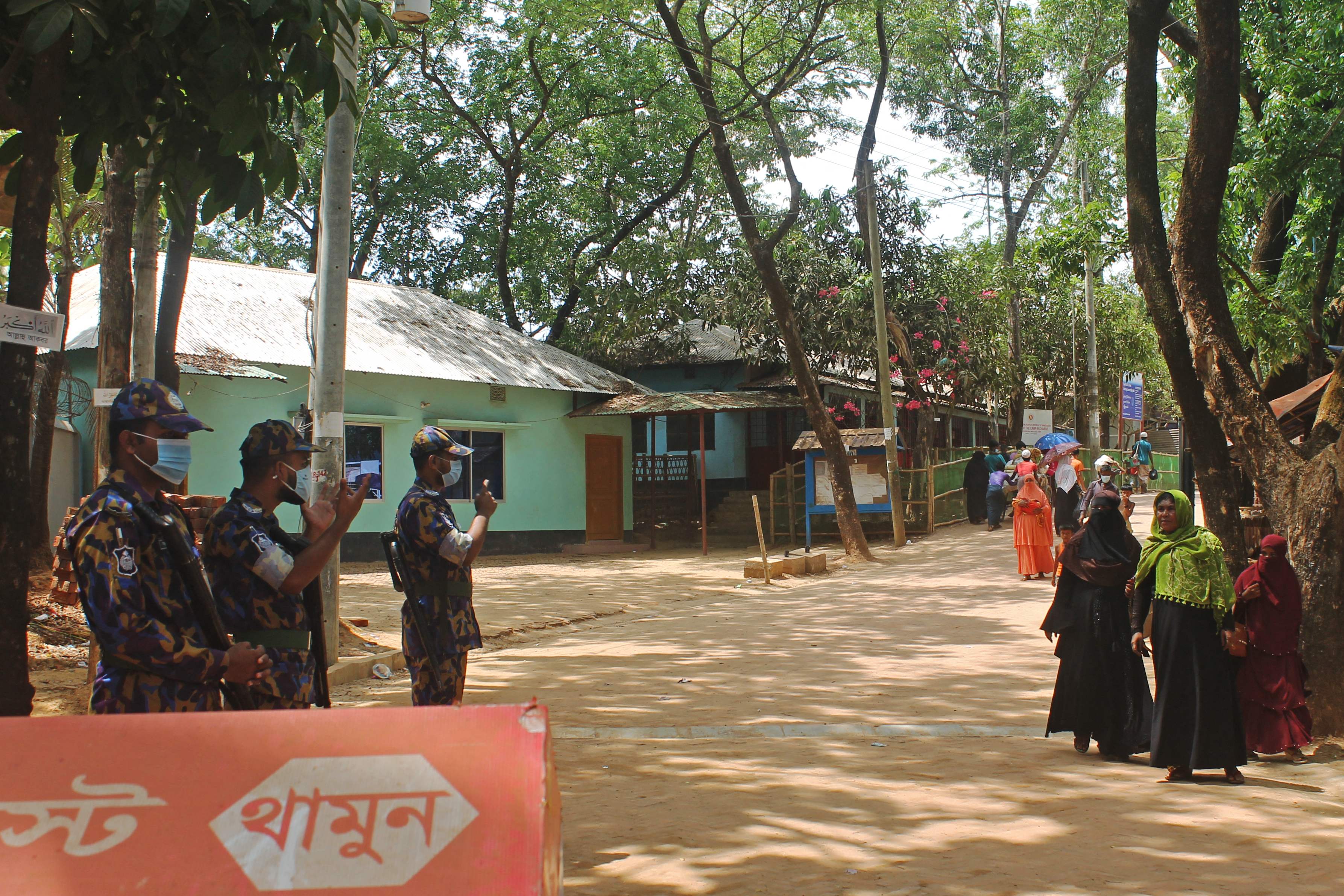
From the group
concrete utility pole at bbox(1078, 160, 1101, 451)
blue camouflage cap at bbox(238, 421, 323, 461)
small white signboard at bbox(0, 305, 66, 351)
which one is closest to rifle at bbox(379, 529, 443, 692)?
blue camouflage cap at bbox(238, 421, 323, 461)

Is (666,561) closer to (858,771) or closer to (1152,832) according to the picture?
(858,771)

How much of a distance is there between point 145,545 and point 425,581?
6.73ft

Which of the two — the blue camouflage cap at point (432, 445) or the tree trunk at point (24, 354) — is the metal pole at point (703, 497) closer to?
the blue camouflage cap at point (432, 445)

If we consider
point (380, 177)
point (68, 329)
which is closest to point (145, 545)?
point (68, 329)

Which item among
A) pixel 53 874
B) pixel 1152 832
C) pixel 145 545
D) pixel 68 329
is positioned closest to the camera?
pixel 53 874

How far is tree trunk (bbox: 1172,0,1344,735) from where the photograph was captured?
652 centimetres

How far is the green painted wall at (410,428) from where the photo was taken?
16.1 metres

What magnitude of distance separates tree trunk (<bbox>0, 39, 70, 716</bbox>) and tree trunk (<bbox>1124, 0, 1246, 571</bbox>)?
253 inches

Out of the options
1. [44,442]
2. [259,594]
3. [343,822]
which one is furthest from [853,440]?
[343,822]

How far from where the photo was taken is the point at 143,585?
9.88 feet

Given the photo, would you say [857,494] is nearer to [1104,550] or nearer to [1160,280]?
[1160,280]

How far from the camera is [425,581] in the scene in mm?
5043

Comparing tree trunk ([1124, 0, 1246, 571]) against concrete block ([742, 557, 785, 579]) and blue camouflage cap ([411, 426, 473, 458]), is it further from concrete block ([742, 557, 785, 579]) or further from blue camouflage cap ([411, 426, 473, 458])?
concrete block ([742, 557, 785, 579])

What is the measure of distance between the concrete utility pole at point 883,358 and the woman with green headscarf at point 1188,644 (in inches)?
504
